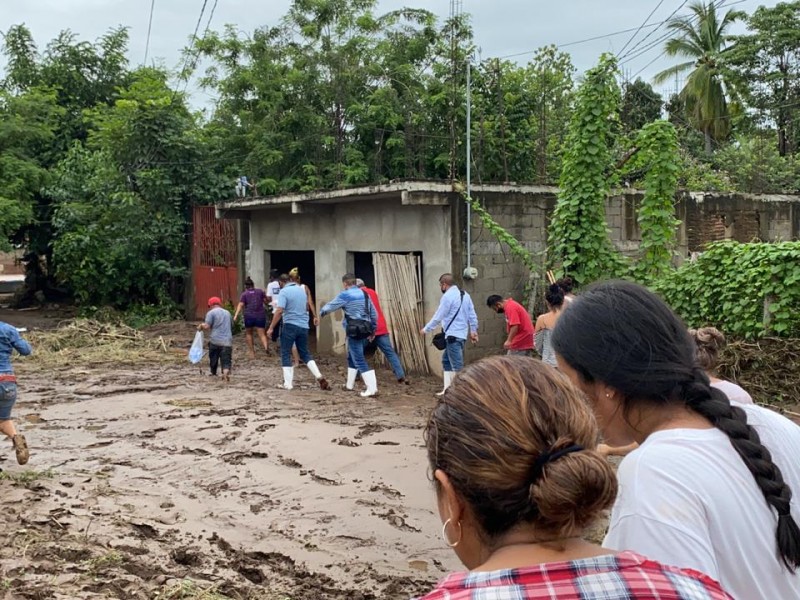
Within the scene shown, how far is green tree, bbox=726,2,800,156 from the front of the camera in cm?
2550

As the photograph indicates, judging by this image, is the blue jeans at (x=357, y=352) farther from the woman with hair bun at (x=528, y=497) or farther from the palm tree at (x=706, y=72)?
the palm tree at (x=706, y=72)

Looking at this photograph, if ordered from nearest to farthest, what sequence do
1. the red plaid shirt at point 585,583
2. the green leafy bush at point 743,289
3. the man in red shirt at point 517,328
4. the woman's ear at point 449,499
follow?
the red plaid shirt at point 585,583
the woman's ear at point 449,499
the green leafy bush at point 743,289
the man in red shirt at point 517,328

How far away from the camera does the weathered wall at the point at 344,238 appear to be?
1214 centimetres

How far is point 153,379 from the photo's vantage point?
12.3m

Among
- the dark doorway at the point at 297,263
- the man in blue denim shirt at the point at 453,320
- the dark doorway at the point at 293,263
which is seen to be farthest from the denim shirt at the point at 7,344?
the dark doorway at the point at 297,263

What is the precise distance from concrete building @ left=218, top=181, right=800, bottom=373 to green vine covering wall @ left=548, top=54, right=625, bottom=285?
1145mm

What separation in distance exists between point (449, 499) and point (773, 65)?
2973 cm

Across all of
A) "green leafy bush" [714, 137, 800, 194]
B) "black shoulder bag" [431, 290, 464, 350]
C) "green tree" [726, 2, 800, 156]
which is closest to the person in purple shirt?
"black shoulder bag" [431, 290, 464, 350]

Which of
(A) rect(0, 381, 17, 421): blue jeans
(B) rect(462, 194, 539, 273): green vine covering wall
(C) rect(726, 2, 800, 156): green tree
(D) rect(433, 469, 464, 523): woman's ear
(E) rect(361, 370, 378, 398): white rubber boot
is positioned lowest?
(E) rect(361, 370, 378, 398): white rubber boot

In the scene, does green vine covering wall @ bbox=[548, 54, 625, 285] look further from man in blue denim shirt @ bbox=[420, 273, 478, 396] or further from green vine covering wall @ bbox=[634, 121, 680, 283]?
man in blue denim shirt @ bbox=[420, 273, 478, 396]

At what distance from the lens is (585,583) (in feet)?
3.98

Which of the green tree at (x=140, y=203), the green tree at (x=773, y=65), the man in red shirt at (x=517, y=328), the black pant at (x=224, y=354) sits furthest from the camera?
the green tree at (x=773, y=65)

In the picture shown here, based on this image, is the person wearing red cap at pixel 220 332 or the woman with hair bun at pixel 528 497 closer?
the woman with hair bun at pixel 528 497

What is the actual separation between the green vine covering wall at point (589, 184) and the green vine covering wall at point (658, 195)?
1.54 ft
